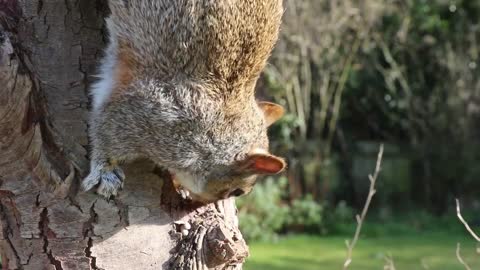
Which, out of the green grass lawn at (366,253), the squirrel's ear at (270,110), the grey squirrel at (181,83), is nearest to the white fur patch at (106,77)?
the grey squirrel at (181,83)

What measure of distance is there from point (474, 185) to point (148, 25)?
8.54 meters

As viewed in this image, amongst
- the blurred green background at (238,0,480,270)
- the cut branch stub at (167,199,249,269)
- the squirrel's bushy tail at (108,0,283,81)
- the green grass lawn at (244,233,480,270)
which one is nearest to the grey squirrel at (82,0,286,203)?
the squirrel's bushy tail at (108,0,283,81)

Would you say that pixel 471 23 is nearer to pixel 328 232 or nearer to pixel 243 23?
pixel 328 232

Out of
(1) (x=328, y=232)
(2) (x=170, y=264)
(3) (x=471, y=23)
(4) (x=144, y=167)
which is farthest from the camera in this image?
(3) (x=471, y=23)

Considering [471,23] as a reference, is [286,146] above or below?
below

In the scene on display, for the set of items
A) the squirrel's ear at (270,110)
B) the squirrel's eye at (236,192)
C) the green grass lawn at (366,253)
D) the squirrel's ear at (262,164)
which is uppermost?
the squirrel's ear at (270,110)

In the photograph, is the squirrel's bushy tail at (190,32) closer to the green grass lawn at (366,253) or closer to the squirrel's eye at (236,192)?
the squirrel's eye at (236,192)

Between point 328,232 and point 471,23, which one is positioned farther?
point 471,23

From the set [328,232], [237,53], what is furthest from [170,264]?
[328,232]

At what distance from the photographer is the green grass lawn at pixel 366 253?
302 inches

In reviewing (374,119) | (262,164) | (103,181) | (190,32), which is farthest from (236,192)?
(374,119)

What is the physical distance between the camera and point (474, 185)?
10383mm

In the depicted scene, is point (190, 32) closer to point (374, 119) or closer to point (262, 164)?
point (262, 164)

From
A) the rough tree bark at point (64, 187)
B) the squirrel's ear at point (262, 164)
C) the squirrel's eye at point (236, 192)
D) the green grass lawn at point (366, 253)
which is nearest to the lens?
the rough tree bark at point (64, 187)
